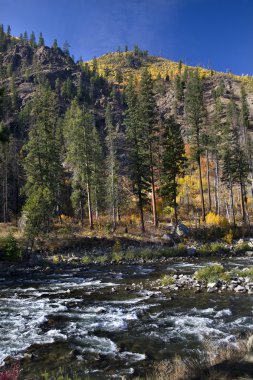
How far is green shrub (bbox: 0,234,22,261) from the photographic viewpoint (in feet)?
96.9

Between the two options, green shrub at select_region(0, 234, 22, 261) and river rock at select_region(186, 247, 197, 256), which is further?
river rock at select_region(186, 247, 197, 256)

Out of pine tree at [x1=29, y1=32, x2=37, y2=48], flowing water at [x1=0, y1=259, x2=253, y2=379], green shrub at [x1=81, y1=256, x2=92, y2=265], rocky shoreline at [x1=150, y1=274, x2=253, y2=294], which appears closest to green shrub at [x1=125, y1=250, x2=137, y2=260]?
A: green shrub at [x1=81, y1=256, x2=92, y2=265]

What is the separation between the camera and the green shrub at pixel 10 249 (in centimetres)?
2953

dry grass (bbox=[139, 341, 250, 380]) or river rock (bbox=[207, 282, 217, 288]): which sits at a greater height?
dry grass (bbox=[139, 341, 250, 380])

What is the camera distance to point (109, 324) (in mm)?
13273

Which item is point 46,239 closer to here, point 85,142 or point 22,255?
point 22,255

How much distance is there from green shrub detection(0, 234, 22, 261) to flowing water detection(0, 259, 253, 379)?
880 cm

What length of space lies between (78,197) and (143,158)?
572 inches

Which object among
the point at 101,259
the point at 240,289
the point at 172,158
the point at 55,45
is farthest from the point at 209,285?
the point at 55,45

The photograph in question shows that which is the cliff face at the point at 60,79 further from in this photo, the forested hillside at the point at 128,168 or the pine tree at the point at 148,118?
the pine tree at the point at 148,118

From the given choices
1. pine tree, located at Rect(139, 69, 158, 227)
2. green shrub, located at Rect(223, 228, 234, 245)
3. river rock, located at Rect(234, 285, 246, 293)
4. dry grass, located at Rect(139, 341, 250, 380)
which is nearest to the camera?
dry grass, located at Rect(139, 341, 250, 380)

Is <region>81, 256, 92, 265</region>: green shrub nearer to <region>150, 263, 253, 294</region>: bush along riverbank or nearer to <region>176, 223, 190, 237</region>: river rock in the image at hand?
<region>150, 263, 253, 294</region>: bush along riverbank

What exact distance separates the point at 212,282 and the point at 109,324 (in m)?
8.04

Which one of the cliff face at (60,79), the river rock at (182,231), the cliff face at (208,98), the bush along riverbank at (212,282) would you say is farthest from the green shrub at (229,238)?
the cliff face at (60,79)
